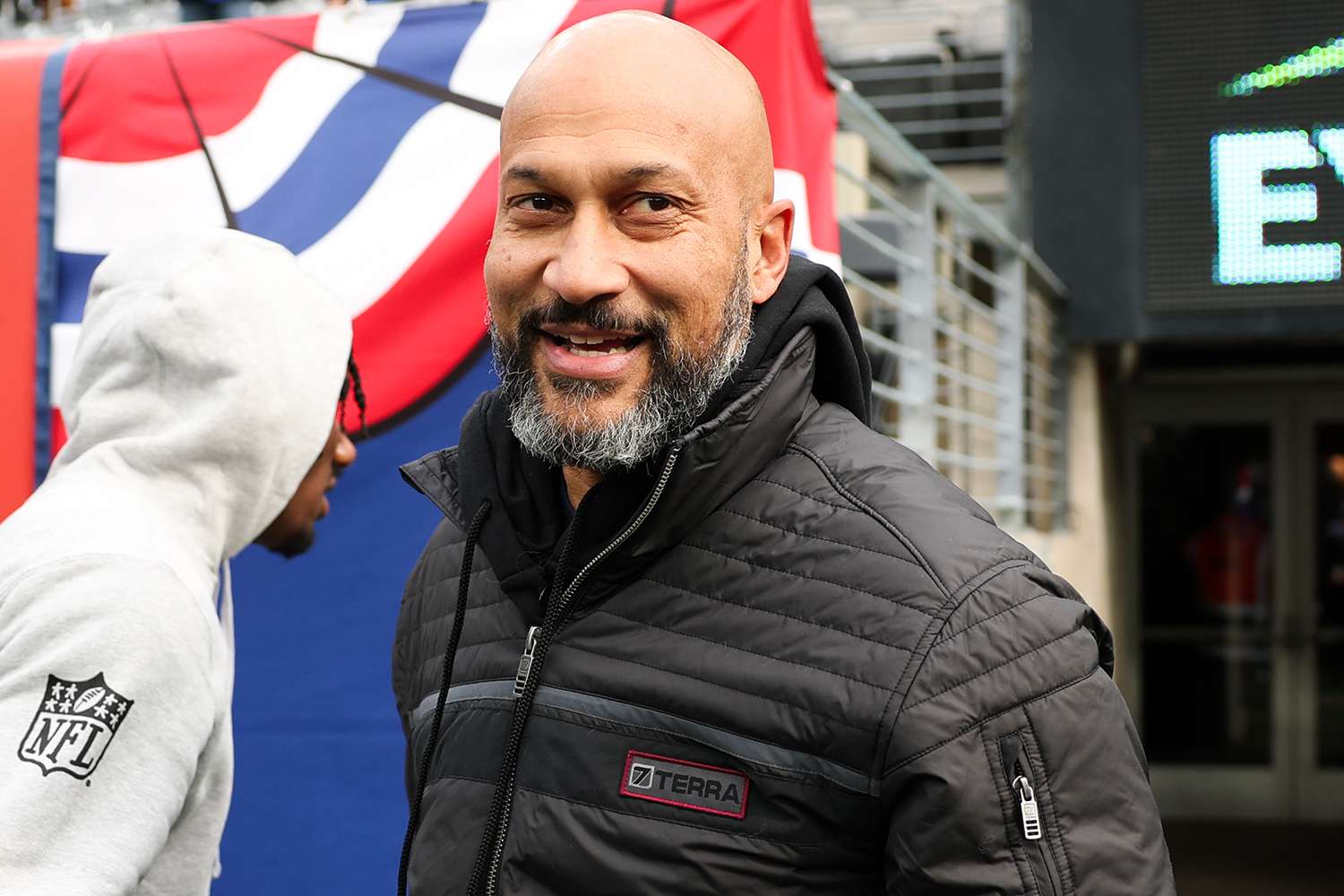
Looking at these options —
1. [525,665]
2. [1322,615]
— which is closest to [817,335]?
[525,665]

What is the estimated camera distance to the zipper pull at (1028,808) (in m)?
1.24

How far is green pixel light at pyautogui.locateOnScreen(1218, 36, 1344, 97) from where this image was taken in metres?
5.81

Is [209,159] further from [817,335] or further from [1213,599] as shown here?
[1213,599]

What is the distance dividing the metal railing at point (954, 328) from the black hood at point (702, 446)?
190 centimetres

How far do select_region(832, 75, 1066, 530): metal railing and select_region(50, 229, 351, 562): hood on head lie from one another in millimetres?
1613

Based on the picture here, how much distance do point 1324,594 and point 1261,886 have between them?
8.22 feet

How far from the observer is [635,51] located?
57.6 inches

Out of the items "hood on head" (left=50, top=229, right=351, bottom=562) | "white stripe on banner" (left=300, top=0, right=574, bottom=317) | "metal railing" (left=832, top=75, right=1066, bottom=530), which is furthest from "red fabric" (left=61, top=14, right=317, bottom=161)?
"metal railing" (left=832, top=75, right=1066, bottom=530)

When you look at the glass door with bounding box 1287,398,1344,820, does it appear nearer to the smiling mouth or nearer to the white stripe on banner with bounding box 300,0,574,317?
the white stripe on banner with bounding box 300,0,574,317

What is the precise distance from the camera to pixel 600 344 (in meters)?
1.48

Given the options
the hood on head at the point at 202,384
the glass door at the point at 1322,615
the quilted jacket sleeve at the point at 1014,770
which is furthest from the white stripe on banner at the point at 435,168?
the glass door at the point at 1322,615

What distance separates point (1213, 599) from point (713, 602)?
8439 mm

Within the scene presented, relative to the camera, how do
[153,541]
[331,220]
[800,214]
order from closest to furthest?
1. [153,541]
2. [800,214]
3. [331,220]

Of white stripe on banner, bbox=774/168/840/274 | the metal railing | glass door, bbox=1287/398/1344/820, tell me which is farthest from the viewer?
glass door, bbox=1287/398/1344/820
